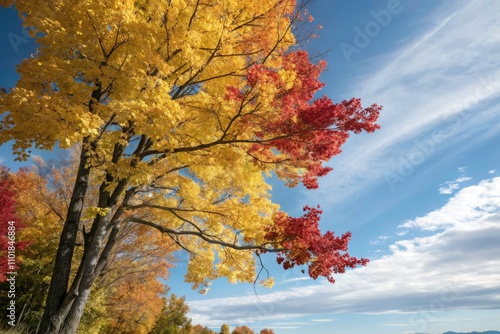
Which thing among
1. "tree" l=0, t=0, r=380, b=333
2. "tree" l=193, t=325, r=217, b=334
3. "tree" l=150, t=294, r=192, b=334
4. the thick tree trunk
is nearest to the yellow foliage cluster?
"tree" l=0, t=0, r=380, b=333

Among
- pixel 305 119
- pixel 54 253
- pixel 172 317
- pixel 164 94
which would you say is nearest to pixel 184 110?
pixel 164 94

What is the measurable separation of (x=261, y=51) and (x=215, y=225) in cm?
502

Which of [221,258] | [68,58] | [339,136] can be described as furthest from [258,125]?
[221,258]

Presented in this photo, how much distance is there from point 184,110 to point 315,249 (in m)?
4.50

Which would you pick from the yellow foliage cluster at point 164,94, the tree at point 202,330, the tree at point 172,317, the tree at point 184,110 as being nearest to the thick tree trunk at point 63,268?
the tree at point 184,110

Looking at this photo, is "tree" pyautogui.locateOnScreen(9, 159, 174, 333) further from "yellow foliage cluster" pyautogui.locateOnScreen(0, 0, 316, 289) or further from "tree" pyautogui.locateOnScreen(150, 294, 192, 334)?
"tree" pyautogui.locateOnScreen(150, 294, 192, 334)

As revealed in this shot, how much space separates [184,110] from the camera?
790 centimetres

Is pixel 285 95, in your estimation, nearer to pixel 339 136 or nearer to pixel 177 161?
pixel 339 136

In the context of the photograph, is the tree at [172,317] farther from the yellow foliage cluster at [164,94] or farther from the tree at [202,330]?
the yellow foliage cluster at [164,94]

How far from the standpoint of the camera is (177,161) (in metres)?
9.45

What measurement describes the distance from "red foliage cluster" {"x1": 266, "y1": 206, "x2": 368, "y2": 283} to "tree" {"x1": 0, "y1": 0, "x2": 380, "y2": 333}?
2cm

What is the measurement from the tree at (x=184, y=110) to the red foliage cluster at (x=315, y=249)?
0.08 feet

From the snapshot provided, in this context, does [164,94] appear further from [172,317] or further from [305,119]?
[172,317]

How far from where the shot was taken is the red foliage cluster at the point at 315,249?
7.20 m
